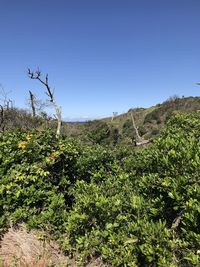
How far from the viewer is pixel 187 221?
3.75 meters

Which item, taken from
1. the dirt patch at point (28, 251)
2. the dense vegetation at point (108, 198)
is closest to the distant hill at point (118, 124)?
the dense vegetation at point (108, 198)

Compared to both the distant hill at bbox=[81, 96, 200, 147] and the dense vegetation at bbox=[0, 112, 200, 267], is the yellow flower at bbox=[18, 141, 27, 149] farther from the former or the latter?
the distant hill at bbox=[81, 96, 200, 147]

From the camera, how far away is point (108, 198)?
5289mm

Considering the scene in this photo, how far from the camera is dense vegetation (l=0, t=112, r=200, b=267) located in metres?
3.98

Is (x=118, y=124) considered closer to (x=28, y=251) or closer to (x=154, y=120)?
(x=154, y=120)

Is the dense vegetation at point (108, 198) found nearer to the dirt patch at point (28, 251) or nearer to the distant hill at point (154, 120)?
the dirt patch at point (28, 251)

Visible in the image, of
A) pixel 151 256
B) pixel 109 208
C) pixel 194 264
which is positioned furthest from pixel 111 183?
pixel 194 264

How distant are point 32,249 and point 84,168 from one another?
228 cm

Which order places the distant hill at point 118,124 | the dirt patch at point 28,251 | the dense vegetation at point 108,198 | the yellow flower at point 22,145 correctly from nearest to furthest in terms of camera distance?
the dense vegetation at point 108,198 → the dirt patch at point 28,251 → the yellow flower at point 22,145 → the distant hill at point 118,124

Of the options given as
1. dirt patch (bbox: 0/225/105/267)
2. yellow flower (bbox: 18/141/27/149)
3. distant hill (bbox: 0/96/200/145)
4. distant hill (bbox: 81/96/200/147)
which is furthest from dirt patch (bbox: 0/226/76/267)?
distant hill (bbox: 81/96/200/147)

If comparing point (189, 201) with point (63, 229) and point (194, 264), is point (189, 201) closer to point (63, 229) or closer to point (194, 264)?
point (194, 264)

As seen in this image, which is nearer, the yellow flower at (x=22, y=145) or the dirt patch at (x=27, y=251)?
the dirt patch at (x=27, y=251)

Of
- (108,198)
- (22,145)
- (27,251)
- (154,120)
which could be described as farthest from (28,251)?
(154,120)

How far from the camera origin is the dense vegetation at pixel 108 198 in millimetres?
3979
